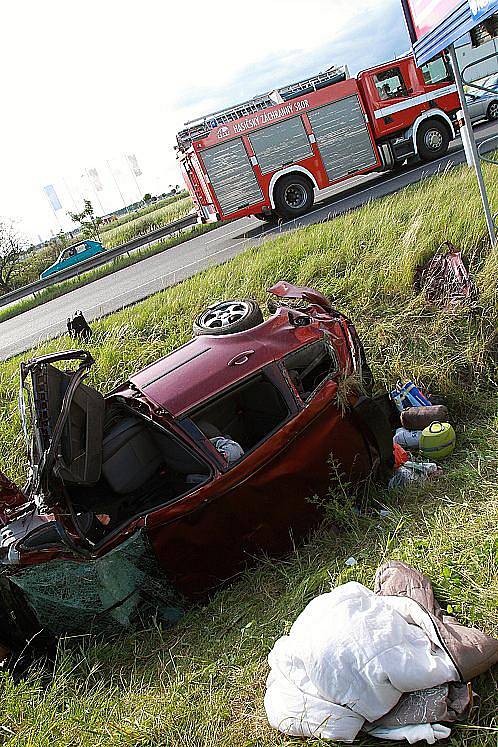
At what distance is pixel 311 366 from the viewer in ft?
15.2

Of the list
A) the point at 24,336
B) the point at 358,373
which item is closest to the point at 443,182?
the point at 358,373

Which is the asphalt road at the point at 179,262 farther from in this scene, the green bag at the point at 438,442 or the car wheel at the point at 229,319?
the green bag at the point at 438,442

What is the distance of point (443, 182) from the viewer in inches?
366

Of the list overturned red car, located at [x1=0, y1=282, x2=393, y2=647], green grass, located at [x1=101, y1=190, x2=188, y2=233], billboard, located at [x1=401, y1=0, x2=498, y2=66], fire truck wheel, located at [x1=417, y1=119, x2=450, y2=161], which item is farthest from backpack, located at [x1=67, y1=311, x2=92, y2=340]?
green grass, located at [x1=101, y1=190, x2=188, y2=233]

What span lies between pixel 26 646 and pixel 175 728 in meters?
1.24

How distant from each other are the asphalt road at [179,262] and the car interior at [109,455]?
252 inches

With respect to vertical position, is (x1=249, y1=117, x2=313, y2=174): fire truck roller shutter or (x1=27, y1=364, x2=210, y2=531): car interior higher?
(x1=249, y1=117, x2=313, y2=174): fire truck roller shutter

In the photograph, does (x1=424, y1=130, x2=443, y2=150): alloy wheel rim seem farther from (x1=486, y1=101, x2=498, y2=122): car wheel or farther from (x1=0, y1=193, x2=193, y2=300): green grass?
(x1=0, y1=193, x2=193, y2=300): green grass

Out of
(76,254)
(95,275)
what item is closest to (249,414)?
(95,275)

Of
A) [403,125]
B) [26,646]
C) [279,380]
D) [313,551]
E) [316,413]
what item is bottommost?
[313,551]

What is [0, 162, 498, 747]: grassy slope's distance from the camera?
3.04 m

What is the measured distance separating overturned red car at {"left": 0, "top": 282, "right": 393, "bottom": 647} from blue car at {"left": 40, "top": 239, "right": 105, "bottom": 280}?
2175 cm

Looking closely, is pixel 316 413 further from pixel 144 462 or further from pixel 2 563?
pixel 2 563

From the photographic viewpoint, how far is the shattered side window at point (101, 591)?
371 cm
